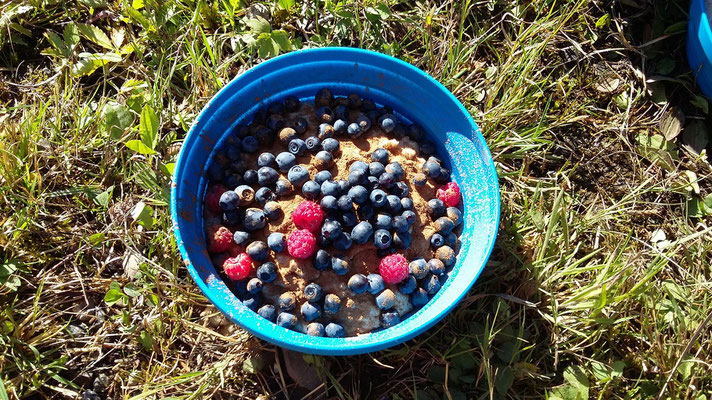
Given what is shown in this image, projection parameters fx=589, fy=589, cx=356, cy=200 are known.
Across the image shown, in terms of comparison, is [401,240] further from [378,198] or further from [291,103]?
[291,103]

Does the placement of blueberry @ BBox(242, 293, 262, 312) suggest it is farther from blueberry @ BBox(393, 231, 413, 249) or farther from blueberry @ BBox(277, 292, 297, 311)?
blueberry @ BBox(393, 231, 413, 249)

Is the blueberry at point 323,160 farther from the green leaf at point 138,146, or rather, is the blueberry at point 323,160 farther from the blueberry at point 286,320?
the green leaf at point 138,146

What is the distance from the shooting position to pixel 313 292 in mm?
2445

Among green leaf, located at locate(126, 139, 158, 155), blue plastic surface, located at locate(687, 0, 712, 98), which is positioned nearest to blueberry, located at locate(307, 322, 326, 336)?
green leaf, located at locate(126, 139, 158, 155)

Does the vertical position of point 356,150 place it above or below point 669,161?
above

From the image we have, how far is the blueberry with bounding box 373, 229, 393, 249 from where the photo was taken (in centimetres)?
250

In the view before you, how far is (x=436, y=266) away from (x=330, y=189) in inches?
22.5

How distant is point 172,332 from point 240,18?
1.72m

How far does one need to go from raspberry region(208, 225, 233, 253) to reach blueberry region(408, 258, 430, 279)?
0.80 metres

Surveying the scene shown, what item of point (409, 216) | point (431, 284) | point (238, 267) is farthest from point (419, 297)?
point (238, 267)

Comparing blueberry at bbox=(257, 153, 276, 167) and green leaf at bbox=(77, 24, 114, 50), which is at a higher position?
green leaf at bbox=(77, 24, 114, 50)

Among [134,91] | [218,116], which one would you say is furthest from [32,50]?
[218,116]

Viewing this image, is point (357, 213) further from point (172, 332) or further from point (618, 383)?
point (618, 383)

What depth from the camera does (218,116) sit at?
8.70 feet
